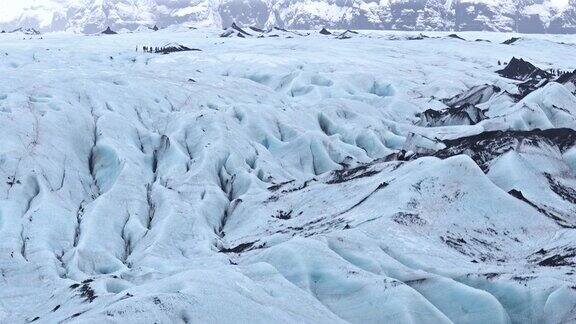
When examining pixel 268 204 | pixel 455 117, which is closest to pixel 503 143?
pixel 268 204

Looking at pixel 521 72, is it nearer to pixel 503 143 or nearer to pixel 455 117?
pixel 455 117

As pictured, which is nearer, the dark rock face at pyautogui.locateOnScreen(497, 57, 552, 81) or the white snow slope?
the white snow slope

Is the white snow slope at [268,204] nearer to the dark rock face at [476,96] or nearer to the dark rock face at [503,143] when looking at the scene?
the dark rock face at [503,143]

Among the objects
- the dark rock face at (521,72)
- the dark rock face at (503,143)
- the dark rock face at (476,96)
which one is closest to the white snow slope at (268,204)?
the dark rock face at (503,143)

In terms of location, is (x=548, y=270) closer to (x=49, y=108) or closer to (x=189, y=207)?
(x=189, y=207)

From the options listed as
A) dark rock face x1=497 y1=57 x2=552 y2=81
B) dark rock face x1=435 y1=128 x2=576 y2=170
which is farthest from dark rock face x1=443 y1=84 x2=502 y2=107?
dark rock face x1=435 y1=128 x2=576 y2=170

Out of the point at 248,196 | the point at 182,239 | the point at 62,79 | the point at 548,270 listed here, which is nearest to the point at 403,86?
the point at 62,79

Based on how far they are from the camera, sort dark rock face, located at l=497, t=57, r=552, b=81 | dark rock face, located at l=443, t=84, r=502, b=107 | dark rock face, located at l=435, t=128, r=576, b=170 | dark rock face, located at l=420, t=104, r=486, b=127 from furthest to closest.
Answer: dark rock face, located at l=497, t=57, r=552, b=81 < dark rock face, located at l=443, t=84, r=502, b=107 < dark rock face, located at l=420, t=104, r=486, b=127 < dark rock face, located at l=435, t=128, r=576, b=170

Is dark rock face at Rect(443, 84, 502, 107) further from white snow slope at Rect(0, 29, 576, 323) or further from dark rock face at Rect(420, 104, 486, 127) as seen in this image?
dark rock face at Rect(420, 104, 486, 127)
